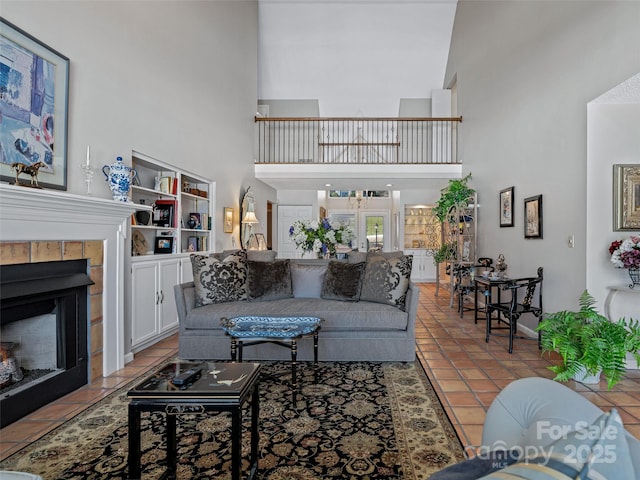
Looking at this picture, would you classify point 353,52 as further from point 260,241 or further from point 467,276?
point 467,276

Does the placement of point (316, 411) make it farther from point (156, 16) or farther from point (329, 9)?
point (329, 9)

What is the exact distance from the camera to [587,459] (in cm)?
57

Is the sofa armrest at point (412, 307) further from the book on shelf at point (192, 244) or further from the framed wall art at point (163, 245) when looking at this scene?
the book on shelf at point (192, 244)

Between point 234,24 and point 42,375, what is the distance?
19.6ft

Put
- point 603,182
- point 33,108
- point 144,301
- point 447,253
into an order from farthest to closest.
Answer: point 447,253
point 144,301
point 603,182
point 33,108

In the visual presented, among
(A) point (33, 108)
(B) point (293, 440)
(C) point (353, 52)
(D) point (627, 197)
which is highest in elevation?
(C) point (353, 52)

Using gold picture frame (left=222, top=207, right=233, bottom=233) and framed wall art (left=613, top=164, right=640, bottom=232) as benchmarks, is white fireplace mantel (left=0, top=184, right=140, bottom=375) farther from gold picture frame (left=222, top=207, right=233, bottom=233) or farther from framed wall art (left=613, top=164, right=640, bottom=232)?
framed wall art (left=613, top=164, right=640, bottom=232)

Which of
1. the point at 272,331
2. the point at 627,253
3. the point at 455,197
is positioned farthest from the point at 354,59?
the point at 272,331

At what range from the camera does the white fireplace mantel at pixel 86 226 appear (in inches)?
83.0

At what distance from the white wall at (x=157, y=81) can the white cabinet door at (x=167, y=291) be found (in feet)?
3.76

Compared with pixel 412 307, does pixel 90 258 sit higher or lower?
higher

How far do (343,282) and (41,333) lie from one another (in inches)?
98.9

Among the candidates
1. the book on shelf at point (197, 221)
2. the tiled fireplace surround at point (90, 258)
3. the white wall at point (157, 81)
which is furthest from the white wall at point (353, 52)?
the tiled fireplace surround at point (90, 258)

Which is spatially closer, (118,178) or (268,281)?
(118,178)
